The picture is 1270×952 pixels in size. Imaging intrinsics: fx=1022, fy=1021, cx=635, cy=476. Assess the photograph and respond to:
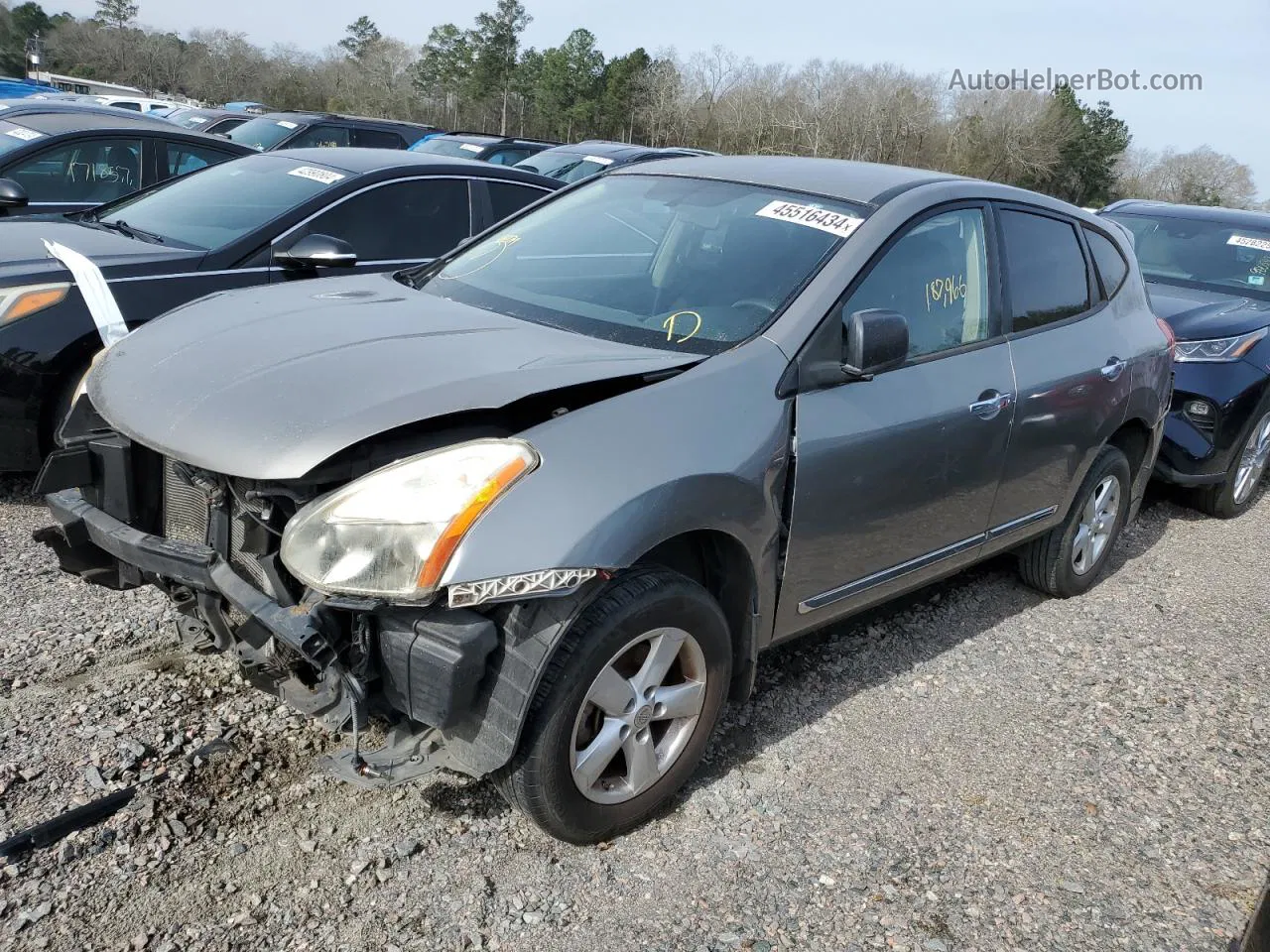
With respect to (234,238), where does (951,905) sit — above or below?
below

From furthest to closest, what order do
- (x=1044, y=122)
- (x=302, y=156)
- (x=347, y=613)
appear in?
1. (x=1044, y=122)
2. (x=302, y=156)
3. (x=347, y=613)

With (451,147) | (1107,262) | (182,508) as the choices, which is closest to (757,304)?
(182,508)

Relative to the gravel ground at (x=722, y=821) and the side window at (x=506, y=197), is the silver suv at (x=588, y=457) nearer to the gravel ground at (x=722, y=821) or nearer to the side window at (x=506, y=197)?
the gravel ground at (x=722, y=821)

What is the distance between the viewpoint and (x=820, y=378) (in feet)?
9.57

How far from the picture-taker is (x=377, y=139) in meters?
14.4

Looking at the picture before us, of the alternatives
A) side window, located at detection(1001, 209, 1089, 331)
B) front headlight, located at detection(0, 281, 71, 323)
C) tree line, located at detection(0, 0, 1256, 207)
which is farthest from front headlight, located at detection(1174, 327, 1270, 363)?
tree line, located at detection(0, 0, 1256, 207)

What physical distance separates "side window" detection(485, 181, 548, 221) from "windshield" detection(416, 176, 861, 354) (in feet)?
7.32

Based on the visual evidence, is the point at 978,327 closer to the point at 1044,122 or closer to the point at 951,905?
the point at 951,905

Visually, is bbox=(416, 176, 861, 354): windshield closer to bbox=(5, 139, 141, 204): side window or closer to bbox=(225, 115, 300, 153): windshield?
bbox=(5, 139, 141, 204): side window

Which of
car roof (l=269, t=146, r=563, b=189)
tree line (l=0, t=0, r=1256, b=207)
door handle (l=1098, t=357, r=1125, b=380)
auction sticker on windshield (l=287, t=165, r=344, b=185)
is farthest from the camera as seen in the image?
tree line (l=0, t=0, r=1256, b=207)

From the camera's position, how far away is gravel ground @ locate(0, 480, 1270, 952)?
2424 mm

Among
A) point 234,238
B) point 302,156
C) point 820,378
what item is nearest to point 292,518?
point 820,378

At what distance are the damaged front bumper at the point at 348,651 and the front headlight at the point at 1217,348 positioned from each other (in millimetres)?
5118

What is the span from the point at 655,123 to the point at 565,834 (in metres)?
61.7
